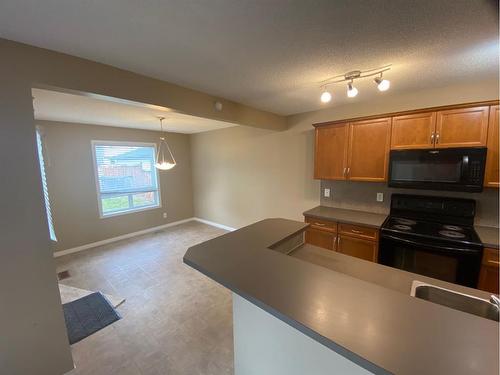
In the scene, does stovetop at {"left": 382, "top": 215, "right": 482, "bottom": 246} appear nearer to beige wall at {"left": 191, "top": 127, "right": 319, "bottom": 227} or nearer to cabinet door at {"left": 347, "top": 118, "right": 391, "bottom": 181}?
cabinet door at {"left": 347, "top": 118, "right": 391, "bottom": 181}

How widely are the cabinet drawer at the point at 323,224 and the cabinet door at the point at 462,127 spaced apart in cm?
140

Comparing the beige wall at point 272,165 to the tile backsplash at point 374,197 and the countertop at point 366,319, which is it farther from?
the countertop at point 366,319

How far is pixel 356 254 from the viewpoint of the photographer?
257 cm

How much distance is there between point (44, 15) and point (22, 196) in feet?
3.68

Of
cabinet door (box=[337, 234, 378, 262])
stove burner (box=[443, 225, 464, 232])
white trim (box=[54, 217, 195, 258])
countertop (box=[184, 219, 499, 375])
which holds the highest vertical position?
countertop (box=[184, 219, 499, 375])

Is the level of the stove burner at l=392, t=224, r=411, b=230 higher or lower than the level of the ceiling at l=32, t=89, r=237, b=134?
lower

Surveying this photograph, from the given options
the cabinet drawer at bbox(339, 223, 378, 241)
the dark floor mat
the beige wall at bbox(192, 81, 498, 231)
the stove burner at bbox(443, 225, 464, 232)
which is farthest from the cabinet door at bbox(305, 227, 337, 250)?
the dark floor mat

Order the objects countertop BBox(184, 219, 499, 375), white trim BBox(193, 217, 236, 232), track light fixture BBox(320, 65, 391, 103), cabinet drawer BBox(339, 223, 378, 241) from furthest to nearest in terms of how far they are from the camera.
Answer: white trim BBox(193, 217, 236, 232)
cabinet drawer BBox(339, 223, 378, 241)
track light fixture BBox(320, 65, 391, 103)
countertop BBox(184, 219, 499, 375)

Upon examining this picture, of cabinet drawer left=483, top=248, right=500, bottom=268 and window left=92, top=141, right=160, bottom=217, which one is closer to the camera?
cabinet drawer left=483, top=248, right=500, bottom=268

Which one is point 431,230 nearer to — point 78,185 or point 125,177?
point 125,177

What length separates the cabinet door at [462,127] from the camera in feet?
6.60

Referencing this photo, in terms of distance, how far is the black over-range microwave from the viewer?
2.03 metres

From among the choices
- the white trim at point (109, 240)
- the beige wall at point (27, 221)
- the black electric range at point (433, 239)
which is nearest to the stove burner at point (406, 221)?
the black electric range at point (433, 239)

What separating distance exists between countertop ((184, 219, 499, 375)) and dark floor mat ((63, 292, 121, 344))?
186 cm
